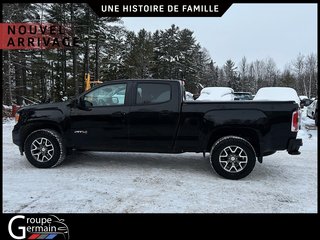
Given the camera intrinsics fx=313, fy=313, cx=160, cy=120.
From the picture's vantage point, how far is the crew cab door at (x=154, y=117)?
569 cm

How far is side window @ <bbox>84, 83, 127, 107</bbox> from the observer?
5.93 metres

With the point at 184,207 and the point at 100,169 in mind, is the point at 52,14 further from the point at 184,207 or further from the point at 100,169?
the point at 184,207

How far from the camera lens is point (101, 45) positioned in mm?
33375

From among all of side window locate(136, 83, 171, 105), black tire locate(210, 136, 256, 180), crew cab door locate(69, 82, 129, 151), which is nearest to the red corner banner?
crew cab door locate(69, 82, 129, 151)

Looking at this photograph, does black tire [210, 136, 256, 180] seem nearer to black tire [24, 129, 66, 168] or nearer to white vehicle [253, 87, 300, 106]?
black tire [24, 129, 66, 168]

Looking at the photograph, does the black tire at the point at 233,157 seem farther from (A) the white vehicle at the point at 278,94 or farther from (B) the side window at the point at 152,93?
(A) the white vehicle at the point at 278,94

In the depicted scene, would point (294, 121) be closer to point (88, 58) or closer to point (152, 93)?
point (152, 93)

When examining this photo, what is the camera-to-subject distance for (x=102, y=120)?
231 inches

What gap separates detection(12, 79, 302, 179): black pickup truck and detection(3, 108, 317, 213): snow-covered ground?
0.42m

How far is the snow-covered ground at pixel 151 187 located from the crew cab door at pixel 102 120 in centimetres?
53

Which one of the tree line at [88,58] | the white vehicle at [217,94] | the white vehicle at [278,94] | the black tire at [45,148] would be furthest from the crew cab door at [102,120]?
the tree line at [88,58]

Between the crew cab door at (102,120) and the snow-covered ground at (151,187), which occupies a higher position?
A: the crew cab door at (102,120)

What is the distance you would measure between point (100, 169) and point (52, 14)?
25448 mm
